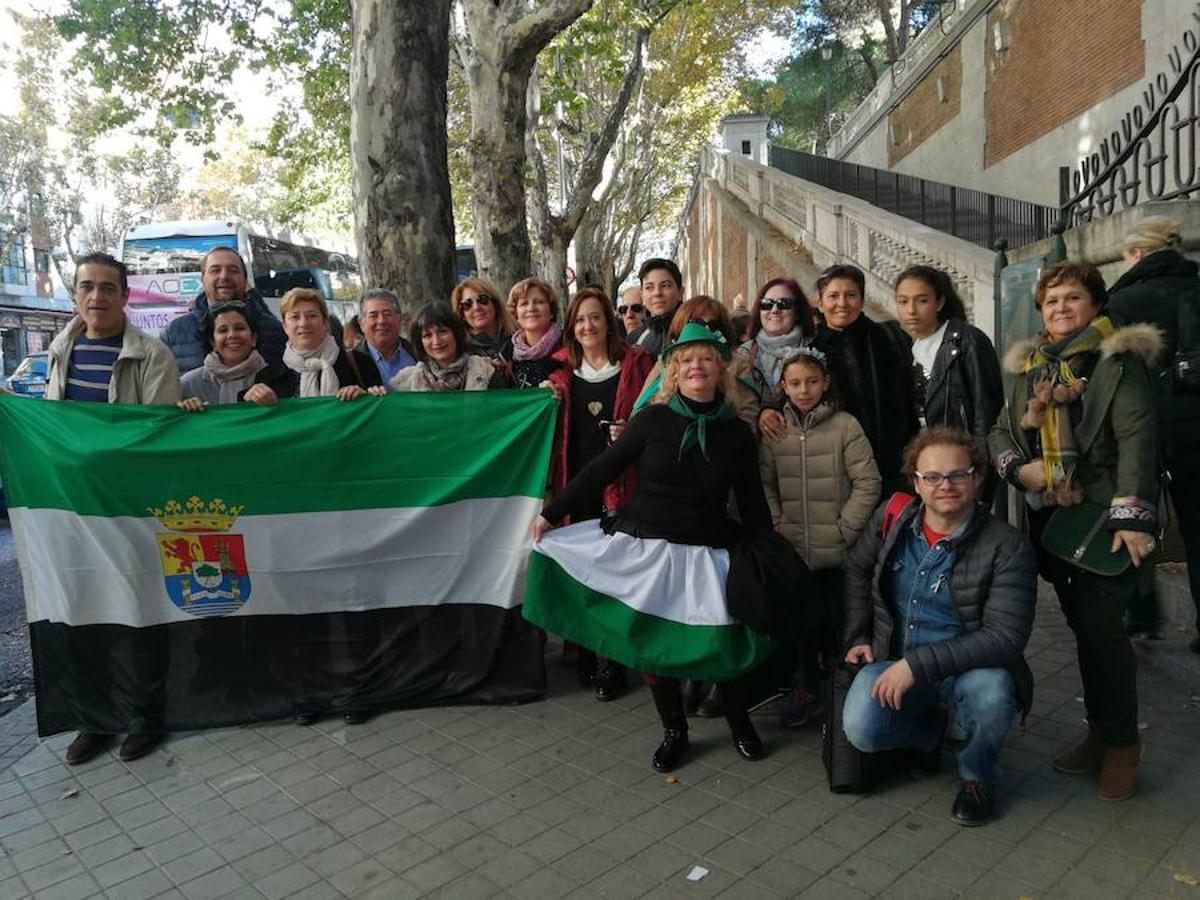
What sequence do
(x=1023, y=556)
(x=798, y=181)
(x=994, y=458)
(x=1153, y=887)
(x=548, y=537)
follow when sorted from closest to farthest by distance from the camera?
1. (x=1153, y=887)
2. (x=1023, y=556)
3. (x=994, y=458)
4. (x=548, y=537)
5. (x=798, y=181)

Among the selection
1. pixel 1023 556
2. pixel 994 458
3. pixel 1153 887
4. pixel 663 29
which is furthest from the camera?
pixel 663 29

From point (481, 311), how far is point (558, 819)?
2.95 meters

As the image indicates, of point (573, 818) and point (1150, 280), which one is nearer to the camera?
point (573, 818)

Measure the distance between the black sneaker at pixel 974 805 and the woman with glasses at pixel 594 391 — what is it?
1.83 m

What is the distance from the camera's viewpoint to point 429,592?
15.5ft

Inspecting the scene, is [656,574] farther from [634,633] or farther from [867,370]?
[867,370]

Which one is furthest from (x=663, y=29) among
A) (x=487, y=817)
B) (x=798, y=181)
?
(x=487, y=817)

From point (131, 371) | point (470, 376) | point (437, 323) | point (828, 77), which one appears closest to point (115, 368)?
point (131, 371)

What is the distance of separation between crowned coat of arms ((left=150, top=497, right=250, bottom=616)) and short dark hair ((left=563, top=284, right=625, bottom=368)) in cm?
181

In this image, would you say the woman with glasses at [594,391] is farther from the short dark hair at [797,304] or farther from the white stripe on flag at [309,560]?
the short dark hair at [797,304]

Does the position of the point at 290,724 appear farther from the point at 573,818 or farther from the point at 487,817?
the point at 573,818

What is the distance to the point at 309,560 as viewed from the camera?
466 cm

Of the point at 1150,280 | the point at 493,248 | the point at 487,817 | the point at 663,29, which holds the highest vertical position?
the point at 663,29

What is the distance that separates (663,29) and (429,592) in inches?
1031
